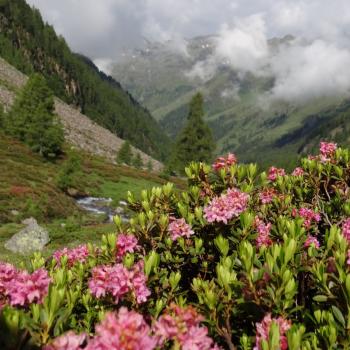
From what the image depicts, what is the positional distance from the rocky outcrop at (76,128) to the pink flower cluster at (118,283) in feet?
264

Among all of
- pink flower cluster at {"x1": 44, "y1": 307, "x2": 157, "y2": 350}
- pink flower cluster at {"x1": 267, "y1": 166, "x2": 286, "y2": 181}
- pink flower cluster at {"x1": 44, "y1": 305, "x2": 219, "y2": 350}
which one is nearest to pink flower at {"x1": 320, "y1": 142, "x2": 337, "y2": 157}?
pink flower cluster at {"x1": 267, "y1": 166, "x2": 286, "y2": 181}

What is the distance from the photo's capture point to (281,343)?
3090mm

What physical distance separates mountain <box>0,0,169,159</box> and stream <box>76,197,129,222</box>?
297 feet

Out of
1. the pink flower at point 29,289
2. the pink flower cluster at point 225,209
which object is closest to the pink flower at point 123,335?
the pink flower at point 29,289

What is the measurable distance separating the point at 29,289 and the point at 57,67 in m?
160

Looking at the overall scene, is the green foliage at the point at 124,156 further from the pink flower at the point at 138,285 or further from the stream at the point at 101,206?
the pink flower at the point at 138,285

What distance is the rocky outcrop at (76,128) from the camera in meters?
86.1

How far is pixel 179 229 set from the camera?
203 inches

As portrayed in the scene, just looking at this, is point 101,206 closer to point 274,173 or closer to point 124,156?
point 274,173

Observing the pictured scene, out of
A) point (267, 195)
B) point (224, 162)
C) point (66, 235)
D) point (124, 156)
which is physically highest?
point (124, 156)

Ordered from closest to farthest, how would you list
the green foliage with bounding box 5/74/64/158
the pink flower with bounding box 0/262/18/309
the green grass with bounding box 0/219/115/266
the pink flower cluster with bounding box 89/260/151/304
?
the pink flower cluster with bounding box 89/260/151/304, the pink flower with bounding box 0/262/18/309, the green grass with bounding box 0/219/115/266, the green foliage with bounding box 5/74/64/158

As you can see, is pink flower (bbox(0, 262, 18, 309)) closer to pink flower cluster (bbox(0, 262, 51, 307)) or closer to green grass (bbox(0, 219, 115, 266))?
pink flower cluster (bbox(0, 262, 51, 307))

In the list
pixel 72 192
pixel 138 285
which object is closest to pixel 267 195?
pixel 138 285

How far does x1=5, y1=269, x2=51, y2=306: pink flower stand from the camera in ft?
11.7
